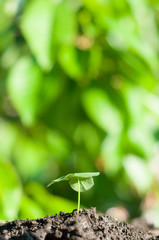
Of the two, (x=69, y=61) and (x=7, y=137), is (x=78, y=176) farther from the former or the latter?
(x=7, y=137)

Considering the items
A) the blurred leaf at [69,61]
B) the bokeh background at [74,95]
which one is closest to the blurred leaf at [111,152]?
the bokeh background at [74,95]

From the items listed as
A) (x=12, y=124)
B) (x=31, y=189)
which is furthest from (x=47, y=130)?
(x=31, y=189)

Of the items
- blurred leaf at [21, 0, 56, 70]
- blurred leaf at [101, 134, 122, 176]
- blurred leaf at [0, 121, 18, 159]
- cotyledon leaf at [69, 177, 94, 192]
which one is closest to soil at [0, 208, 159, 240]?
cotyledon leaf at [69, 177, 94, 192]

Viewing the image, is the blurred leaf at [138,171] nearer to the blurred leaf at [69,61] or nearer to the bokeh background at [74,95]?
the bokeh background at [74,95]

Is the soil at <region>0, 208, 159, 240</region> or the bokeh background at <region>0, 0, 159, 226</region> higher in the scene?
the bokeh background at <region>0, 0, 159, 226</region>

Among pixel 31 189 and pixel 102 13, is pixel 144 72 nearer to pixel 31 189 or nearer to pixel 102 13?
pixel 102 13

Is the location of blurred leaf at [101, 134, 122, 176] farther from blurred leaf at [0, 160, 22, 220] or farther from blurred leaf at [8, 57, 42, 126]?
blurred leaf at [0, 160, 22, 220]
